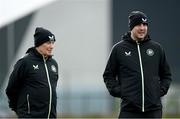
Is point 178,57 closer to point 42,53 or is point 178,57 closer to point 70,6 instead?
point 70,6

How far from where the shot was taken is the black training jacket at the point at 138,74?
28.7ft

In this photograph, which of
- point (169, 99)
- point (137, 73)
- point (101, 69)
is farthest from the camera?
point (101, 69)

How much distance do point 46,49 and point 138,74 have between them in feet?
3.80

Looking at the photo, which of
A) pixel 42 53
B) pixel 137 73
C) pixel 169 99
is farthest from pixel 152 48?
pixel 169 99

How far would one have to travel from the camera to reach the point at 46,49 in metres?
9.27

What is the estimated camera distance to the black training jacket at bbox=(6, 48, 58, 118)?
9180 millimetres

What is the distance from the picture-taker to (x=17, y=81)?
364 inches

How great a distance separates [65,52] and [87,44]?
87 cm

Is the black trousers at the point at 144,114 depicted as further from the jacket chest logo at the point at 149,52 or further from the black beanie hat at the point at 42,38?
the black beanie hat at the point at 42,38

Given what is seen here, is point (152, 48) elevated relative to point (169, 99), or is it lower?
elevated

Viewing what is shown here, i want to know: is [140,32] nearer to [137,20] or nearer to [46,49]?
[137,20]

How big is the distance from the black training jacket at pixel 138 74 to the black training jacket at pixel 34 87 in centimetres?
68

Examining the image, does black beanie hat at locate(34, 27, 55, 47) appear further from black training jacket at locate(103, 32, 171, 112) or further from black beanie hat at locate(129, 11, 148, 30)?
black beanie hat at locate(129, 11, 148, 30)

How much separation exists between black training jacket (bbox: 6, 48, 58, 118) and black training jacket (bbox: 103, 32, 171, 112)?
0.68 metres
